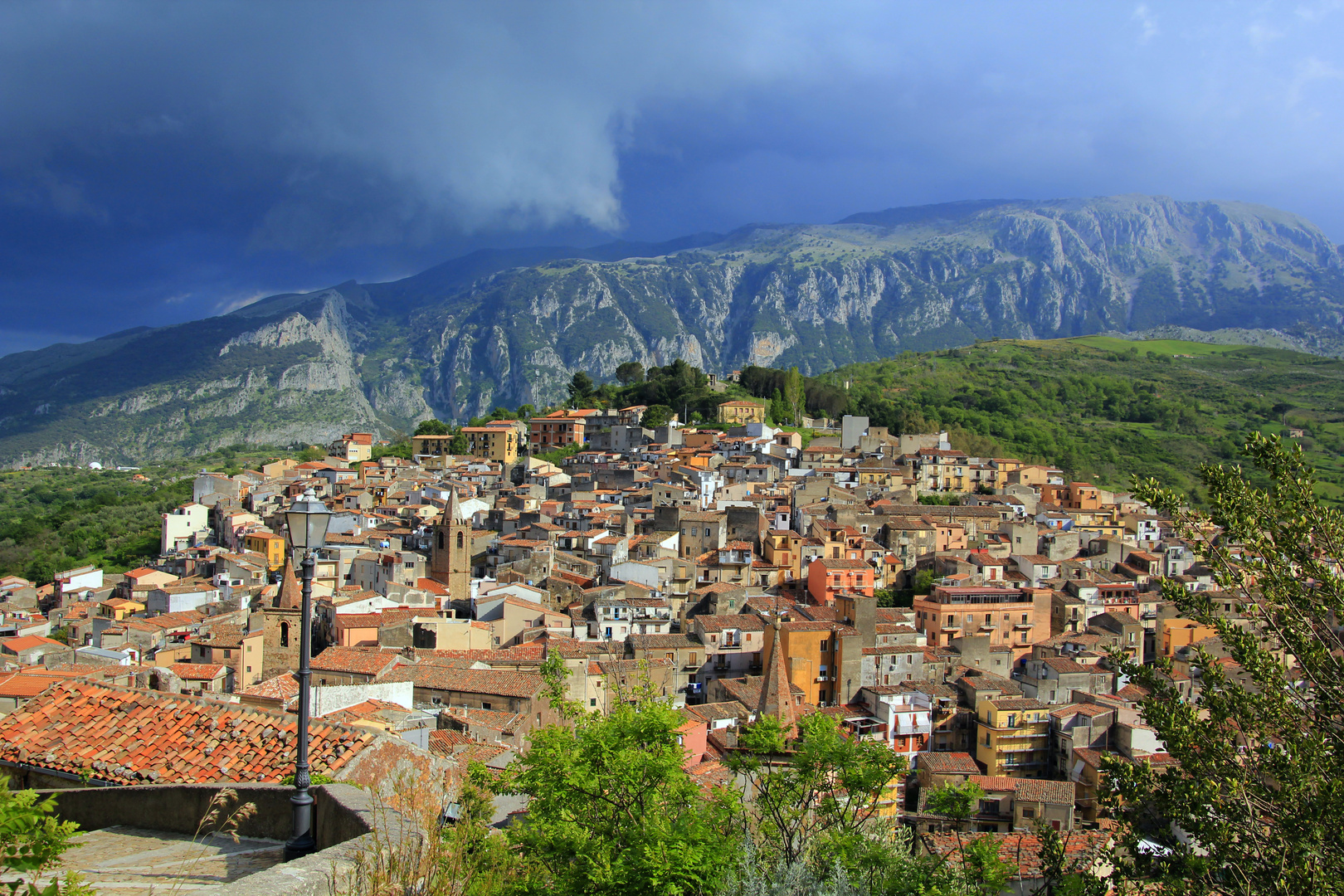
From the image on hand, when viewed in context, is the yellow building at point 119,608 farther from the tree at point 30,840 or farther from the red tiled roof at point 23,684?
the tree at point 30,840

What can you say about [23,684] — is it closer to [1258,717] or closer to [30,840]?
[30,840]

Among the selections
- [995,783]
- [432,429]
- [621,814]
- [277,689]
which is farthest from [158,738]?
[432,429]

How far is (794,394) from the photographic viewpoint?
82562 millimetres

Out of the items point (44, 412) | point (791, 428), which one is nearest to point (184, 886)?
point (791, 428)

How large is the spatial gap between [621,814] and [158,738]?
17.5 feet

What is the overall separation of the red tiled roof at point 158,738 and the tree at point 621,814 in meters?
2.33

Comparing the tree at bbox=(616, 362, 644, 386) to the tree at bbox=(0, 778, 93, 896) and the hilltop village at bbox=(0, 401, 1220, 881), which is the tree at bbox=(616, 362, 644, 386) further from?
the tree at bbox=(0, 778, 93, 896)

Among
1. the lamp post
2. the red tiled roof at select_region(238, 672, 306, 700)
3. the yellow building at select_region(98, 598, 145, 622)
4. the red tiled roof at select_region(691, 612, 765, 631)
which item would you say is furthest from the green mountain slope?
the lamp post

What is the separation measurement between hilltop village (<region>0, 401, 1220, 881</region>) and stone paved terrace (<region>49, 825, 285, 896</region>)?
7.42 feet

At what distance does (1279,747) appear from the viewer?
814 centimetres

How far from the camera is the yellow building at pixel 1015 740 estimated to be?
1088 inches

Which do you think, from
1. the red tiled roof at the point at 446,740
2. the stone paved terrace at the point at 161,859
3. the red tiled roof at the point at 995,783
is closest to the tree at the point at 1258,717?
the stone paved terrace at the point at 161,859

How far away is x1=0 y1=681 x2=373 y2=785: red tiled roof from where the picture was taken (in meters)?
9.30

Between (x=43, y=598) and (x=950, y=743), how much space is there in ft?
144
